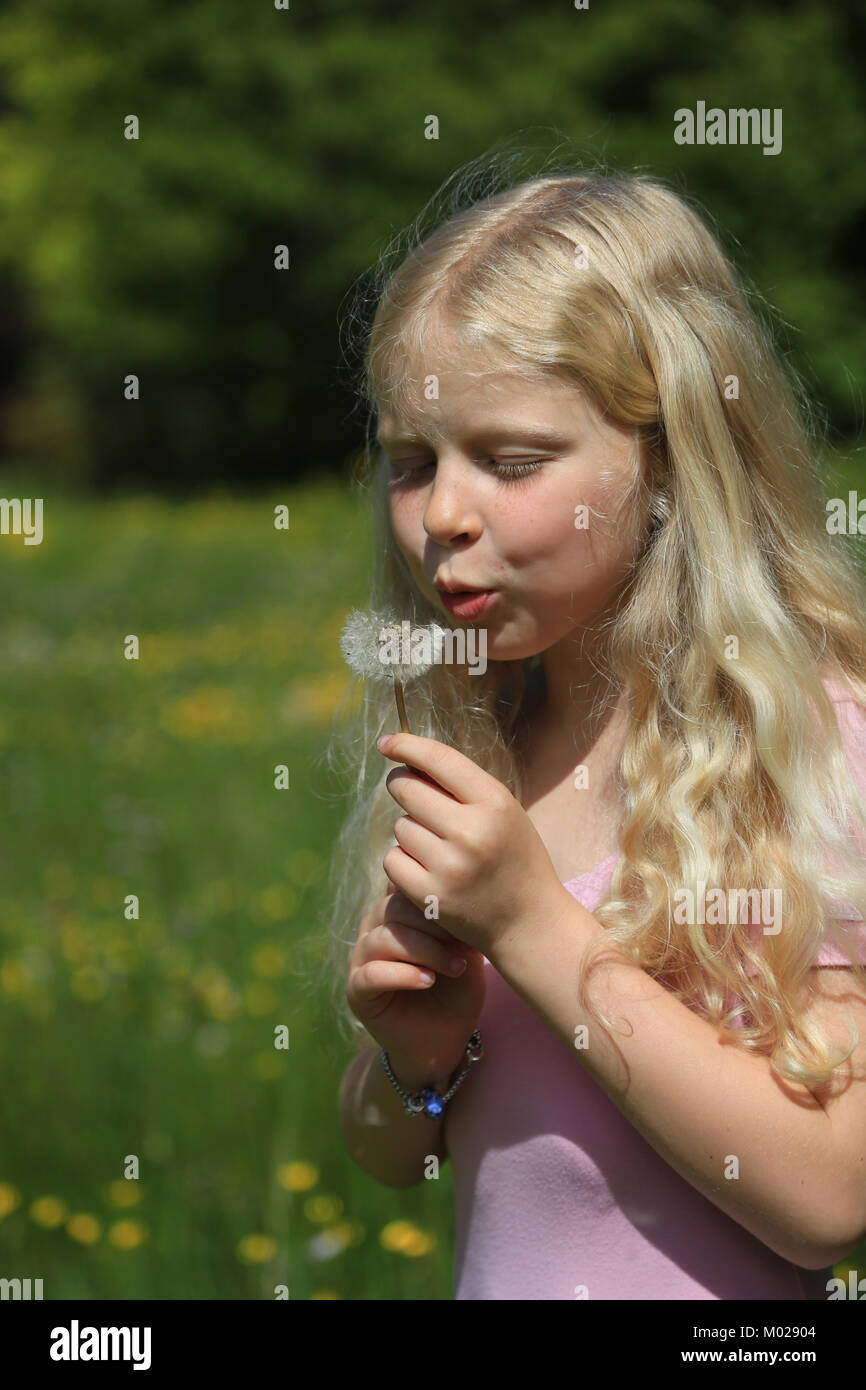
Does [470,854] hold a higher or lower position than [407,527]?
lower

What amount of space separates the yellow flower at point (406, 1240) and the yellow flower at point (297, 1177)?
0.19m

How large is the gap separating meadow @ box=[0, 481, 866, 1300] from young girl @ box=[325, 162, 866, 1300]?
0.42 meters

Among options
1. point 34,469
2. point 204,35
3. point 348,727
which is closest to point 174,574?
point 348,727

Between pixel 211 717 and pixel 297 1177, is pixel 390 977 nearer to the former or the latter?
pixel 297 1177

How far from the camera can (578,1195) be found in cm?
127

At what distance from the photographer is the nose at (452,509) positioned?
1.21 metres

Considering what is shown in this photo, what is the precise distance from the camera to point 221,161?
53.5ft

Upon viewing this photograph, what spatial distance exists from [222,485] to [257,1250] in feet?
54.2

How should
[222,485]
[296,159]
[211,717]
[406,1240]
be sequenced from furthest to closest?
[222,485]
[296,159]
[211,717]
[406,1240]

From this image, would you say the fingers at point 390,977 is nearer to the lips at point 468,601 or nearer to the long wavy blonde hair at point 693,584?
the long wavy blonde hair at point 693,584

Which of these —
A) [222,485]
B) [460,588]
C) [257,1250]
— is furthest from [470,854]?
[222,485]

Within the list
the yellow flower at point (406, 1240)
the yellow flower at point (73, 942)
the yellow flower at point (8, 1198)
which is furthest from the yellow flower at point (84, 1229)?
the yellow flower at point (73, 942)

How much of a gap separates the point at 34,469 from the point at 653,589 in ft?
72.8

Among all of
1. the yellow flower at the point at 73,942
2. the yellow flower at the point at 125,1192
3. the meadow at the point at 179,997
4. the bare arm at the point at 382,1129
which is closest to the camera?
the bare arm at the point at 382,1129
